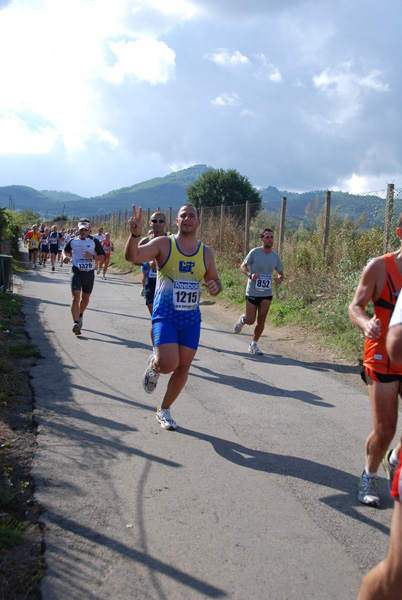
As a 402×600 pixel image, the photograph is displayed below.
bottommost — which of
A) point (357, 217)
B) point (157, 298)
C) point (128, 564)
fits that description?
point (128, 564)

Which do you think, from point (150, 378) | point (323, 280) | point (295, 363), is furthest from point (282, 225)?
point (150, 378)

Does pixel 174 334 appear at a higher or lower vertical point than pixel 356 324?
lower

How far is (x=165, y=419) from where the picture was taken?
203 inches

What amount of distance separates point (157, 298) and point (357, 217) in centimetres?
797

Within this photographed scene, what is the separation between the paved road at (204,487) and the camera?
285 centimetres

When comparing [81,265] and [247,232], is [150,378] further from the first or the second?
[247,232]

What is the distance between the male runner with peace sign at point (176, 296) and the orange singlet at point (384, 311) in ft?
5.85

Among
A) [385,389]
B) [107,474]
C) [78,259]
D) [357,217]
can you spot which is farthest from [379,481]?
[357,217]

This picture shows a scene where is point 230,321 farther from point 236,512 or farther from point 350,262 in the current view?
point 236,512

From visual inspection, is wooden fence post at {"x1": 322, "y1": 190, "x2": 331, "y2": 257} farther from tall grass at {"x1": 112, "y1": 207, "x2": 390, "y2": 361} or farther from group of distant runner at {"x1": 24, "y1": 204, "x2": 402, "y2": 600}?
group of distant runner at {"x1": 24, "y1": 204, "x2": 402, "y2": 600}

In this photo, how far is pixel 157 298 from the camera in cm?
509

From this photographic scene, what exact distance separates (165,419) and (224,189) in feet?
184

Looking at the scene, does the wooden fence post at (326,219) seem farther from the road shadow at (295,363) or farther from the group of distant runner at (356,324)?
the road shadow at (295,363)

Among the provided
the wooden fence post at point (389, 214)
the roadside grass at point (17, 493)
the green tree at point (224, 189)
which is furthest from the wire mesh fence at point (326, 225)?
the green tree at point (224, 189)
